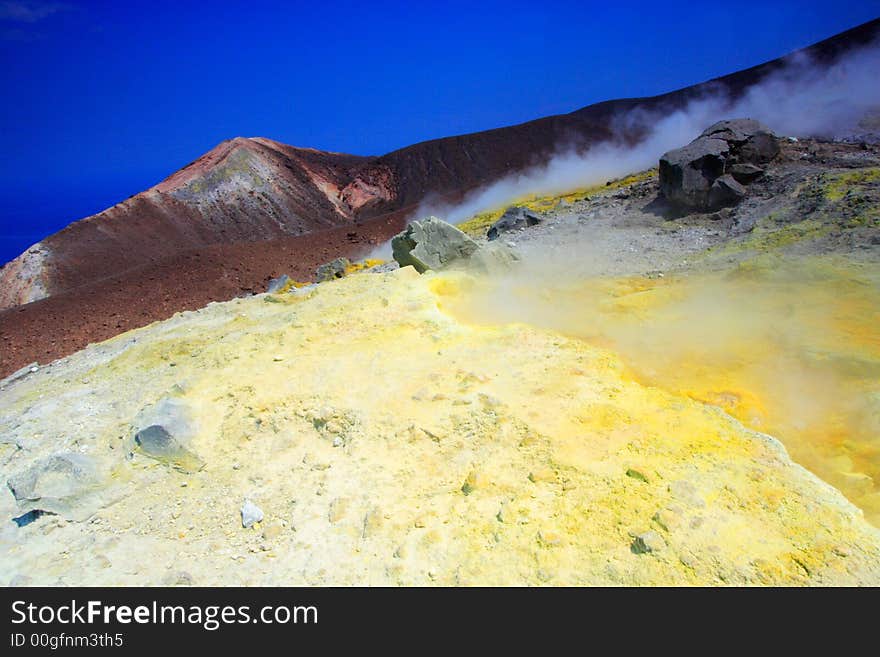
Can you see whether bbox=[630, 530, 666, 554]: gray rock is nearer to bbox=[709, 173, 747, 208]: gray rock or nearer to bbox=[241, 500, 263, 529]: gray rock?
bbox=[241, 500, 263, 529]: gray rock

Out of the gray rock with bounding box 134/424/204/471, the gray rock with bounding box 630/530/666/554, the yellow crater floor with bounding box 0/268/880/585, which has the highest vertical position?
the gray rock with bounding box 134/424/204/471

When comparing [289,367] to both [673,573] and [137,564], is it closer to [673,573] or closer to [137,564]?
[137,564]

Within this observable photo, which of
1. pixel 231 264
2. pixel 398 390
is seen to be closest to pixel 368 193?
pixel 231 264

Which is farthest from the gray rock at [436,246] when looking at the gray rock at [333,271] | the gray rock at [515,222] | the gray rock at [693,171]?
the gray rock at [693,171]

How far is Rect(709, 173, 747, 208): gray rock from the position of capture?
1298 cm

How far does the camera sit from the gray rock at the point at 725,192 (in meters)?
13.0

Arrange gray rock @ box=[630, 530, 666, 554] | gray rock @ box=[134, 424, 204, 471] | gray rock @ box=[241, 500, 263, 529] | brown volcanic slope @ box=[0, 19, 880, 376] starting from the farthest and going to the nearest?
brown volcanic slope @ box=[0, 19, 880, 376] < gray rock @ box=[134, 424, 204, 471] < gray rock @ box=[241, 500, 263, 529] < gray rock @ box=[630, 530, 666, 554]

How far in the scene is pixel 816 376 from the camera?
21.0ft

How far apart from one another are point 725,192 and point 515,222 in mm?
4853

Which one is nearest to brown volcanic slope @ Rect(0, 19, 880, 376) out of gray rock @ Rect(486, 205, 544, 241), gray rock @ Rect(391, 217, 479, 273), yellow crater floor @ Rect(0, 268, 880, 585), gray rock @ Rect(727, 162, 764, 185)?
gray rock @ Rect(486, 205, 544, 241)

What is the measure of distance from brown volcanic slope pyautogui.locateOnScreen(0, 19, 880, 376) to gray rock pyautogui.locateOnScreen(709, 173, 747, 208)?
12736mm

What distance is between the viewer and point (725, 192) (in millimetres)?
13039

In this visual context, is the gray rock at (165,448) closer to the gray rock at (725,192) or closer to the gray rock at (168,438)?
the gray rock at (168,438)

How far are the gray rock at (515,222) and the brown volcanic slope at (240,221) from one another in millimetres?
7669
